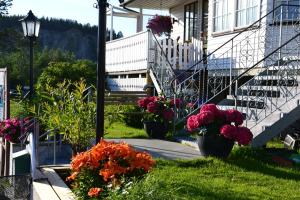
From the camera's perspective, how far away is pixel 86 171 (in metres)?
4.65

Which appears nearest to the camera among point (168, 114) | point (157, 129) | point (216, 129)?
point (216, 129)

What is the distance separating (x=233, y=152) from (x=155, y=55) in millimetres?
8342

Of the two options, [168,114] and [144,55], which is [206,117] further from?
[144,55]

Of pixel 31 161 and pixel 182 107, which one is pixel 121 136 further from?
pixel 31 161

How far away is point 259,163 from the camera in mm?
8211

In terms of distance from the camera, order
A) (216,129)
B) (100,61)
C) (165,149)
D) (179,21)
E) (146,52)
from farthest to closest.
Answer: (179,21) < (146,52) < (165,149) < (216,129) < (100,61)

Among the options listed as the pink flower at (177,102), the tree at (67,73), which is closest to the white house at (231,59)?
the pink flower at (177,102)

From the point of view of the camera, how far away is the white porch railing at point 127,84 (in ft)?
60.8

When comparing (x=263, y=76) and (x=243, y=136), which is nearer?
(x=243, y=136)

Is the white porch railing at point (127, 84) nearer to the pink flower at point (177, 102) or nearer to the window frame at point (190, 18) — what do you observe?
the window frame at point (190, 18)

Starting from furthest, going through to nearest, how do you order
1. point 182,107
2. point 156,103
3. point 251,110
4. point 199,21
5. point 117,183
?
point 199,21 → point 182,107 → point 156,103 → point 251,110 → point 117,183

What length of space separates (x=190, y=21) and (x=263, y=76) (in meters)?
10.4

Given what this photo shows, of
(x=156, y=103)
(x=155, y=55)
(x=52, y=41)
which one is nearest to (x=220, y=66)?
(x=155, y=55)

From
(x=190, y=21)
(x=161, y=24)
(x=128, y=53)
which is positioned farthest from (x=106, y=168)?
(x=190, y=21)
